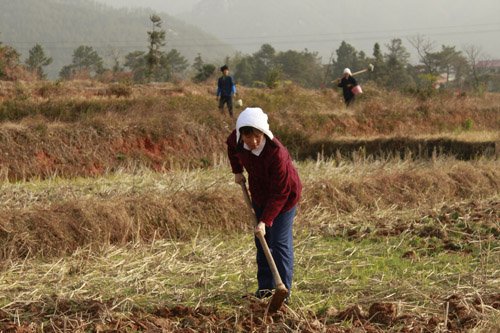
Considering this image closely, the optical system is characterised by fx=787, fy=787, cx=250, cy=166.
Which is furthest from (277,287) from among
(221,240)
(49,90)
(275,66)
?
(275,66)

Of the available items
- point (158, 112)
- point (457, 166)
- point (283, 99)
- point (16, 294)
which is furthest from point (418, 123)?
point (16, 294)

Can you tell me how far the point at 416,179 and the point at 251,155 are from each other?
5.81 m

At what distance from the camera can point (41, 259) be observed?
22.9 ft

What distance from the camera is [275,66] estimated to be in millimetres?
37219

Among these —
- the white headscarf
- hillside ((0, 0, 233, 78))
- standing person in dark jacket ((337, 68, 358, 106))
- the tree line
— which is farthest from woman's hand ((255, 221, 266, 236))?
hillside ((0, 0, 233, 78))

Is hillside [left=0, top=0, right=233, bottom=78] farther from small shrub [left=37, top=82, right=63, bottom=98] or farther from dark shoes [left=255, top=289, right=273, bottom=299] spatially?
dark shoes [left=255, top=289, right=273, bottom=299]

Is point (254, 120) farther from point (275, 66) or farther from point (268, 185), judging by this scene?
point (275, 66)

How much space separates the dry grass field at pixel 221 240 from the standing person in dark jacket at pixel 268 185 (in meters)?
0.23

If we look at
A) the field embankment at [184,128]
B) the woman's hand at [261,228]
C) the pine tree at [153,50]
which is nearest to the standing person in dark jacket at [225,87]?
the field embankment at [184,128]

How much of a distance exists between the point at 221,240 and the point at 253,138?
3089 mm

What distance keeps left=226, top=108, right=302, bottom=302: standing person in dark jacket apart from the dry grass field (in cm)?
23

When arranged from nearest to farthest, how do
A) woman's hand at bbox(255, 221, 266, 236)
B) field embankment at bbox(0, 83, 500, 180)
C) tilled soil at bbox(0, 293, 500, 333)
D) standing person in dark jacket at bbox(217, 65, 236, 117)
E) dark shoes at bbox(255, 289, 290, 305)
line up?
1. tilled soil at bbox(0, 293, 500, 333)
2. woman's hand at bbox(255, 221, 266, 236)
3. dark shoes at bbox(255, 289, 290, 305)
4. field embankment at bbox(0, 83, 500, 180)
5. standing person in dark jacket at bbox(217, 65, 236, 117)

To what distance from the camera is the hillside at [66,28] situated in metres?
158

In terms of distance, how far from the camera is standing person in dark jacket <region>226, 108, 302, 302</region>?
16.2 feet
